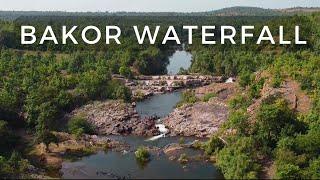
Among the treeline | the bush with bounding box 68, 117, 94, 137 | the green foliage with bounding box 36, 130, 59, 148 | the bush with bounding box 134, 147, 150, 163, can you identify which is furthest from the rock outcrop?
the treeline

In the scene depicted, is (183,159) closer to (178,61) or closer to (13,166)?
(13,166)

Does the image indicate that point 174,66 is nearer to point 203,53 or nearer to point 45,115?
point 203,53

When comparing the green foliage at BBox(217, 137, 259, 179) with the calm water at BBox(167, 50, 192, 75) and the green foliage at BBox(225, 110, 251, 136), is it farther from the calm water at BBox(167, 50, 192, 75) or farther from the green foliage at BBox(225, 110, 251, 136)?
the calm water at BBox(167, 50, 192, 75)

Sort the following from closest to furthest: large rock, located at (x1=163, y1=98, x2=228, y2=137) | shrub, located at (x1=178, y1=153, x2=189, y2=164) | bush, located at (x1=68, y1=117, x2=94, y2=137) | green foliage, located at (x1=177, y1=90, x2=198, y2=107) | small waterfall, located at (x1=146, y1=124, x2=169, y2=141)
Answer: shrub, located at (x1=178, y1=153, x2=189, y2=164), bush, located at (x1=68, y1=117, x2=94, y2=137), small waterfall, located at (x1=146, y1=124, x2=169, y2=141), large rock, located at (x1=163, y1=98, x2=228, y2=137), green foliage, located at (x1=177, y1=90, x2=198, y2=107)

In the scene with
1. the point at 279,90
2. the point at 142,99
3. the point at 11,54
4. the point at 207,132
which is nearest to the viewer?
the point at 207,132

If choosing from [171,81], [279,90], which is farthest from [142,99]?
[279,90]

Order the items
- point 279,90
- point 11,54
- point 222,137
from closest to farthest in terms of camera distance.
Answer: point 222,137
point 279,90
point 11,54

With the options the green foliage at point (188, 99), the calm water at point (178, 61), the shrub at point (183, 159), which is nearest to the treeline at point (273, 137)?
the shrub at point (183, 159)
